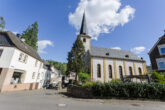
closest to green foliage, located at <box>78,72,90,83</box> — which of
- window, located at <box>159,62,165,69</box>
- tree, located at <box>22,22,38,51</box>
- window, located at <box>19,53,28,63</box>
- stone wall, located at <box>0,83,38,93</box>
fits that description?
stone wall, located at <box>0,83,38,93</box>

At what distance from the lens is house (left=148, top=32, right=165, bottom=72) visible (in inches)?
660

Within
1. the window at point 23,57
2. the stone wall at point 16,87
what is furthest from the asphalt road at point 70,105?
the window at point 23,57

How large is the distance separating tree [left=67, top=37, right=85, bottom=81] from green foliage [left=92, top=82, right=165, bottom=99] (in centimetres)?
1098

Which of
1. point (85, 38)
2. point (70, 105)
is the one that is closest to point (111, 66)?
point (85, 38)

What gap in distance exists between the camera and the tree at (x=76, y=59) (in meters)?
19.8

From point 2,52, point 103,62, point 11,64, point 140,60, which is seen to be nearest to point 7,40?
point 2,52

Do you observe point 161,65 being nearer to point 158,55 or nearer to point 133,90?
point 158,55

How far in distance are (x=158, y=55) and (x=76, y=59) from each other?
19.2 metres

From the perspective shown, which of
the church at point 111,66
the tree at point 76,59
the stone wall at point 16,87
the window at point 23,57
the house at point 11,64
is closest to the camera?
the stone wall at point 16,87

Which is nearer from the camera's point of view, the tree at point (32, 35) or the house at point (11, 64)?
the house at point (11, 64)

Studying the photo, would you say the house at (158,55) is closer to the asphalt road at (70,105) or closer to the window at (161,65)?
the window at (161,65)

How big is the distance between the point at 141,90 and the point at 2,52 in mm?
19590

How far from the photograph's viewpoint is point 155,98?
337 inches

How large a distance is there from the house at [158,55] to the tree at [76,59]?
1680 centimetres
